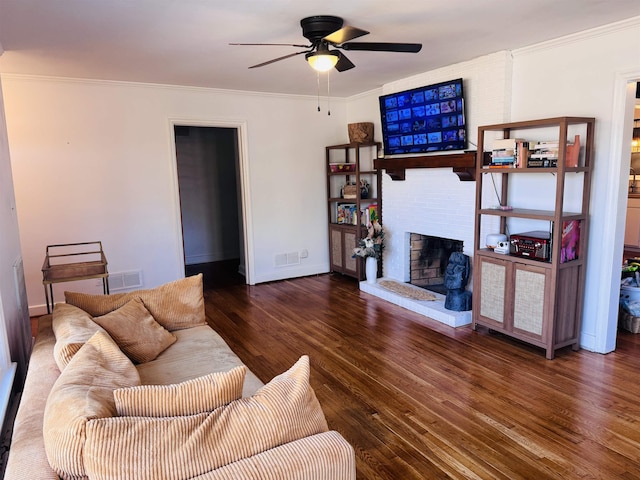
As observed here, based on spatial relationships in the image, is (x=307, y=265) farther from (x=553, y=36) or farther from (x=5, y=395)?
(x=5, y=395)

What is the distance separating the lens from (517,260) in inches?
141

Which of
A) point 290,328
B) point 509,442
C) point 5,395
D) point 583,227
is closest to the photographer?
point 5,395

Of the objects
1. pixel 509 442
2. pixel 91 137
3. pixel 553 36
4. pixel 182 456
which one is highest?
pixel 553 36

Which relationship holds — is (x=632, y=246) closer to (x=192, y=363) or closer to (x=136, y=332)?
(x=192, y=363)

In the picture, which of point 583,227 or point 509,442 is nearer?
point 509,442

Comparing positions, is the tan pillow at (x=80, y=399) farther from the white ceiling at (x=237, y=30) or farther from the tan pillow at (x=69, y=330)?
the white ceiling at (x=237, y=30)

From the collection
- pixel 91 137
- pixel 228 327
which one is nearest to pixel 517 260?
pixel 228 327

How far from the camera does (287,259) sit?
612cm

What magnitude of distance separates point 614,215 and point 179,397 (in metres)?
3.35

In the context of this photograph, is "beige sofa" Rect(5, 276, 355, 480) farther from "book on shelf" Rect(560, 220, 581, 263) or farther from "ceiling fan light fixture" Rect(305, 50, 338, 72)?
"book on shelf" Rect(560, 220, 581, 263)

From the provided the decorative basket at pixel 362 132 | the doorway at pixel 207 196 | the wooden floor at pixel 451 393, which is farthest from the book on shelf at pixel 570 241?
the doorway at pixel 207 196

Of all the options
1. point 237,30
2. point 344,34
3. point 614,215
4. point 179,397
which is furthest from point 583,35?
point 179,397

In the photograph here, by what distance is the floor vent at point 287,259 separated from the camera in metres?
6.07

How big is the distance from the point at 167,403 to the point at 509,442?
190 centimetres
